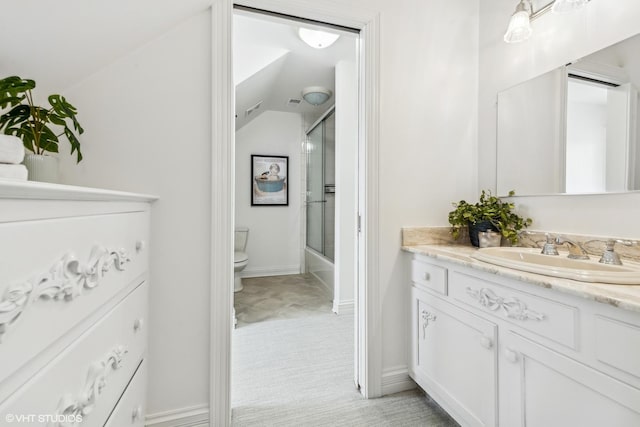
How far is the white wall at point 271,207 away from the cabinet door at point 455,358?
3.01m

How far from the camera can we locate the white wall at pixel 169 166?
1.24 meters

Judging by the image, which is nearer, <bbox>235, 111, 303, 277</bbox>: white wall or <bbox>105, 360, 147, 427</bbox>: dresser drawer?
<bbox>105, 360, 147, 427</bbox>: dresser drawer

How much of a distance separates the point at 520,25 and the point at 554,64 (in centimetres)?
26

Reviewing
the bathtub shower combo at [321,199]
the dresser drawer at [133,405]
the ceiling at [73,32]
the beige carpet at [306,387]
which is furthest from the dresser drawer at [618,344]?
the bathtub shower combo at [321,199]

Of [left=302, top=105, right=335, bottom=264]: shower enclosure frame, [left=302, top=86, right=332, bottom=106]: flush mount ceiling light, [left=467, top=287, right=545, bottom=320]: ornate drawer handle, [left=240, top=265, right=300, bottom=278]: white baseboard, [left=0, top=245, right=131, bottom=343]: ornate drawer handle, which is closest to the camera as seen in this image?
[left=0, top=245, right=131, bottom=343]: ornate drawer handle

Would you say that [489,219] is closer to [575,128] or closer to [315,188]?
[575,128]

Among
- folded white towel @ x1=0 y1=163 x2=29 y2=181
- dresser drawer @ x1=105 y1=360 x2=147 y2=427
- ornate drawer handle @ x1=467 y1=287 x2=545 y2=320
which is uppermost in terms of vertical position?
folded white towel @ x1=0 y1=163 x2=29 y2=181

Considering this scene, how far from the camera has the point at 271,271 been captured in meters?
4.30

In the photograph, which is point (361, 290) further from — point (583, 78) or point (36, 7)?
point (36, 7)

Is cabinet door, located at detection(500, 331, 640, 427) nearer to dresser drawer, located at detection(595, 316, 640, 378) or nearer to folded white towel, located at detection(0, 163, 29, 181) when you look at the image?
dresser drawer, located at detection(595, 316, 640, 378)

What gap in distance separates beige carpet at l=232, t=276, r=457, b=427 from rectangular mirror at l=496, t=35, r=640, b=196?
1337 millimetres

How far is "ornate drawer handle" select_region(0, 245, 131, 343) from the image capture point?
433 mm

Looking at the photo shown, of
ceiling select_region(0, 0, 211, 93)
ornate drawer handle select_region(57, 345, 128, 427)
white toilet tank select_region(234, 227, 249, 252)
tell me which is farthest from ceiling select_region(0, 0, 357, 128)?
white toilet tank select_region(234, 227, 249, 252)

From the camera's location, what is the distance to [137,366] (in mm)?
1116
